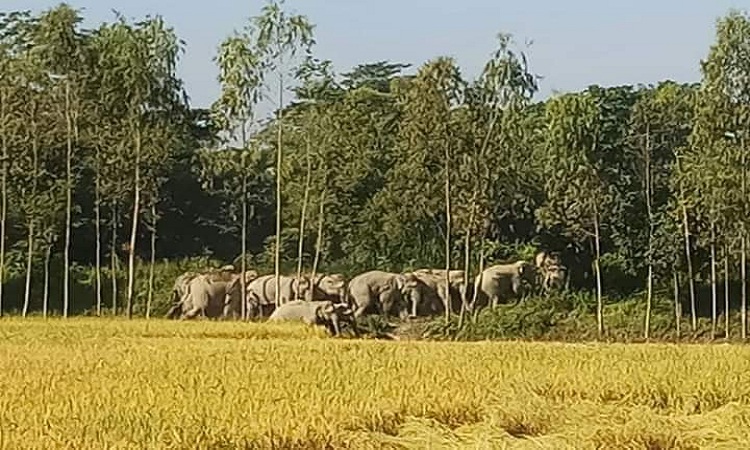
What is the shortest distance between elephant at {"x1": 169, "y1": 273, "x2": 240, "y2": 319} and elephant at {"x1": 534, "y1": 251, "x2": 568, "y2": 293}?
7.83 m

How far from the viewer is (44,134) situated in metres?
28.8

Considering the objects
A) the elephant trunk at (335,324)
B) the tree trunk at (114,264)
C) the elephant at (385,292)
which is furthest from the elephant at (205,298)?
the elephant trunk at (335,324)

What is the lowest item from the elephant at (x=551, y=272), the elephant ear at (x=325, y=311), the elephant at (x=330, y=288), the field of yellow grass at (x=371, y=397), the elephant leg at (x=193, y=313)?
the field of yellow grass at (x=371, y=397)

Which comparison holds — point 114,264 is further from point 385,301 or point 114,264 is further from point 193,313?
point 385,301

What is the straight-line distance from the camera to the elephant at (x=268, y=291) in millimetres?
31734

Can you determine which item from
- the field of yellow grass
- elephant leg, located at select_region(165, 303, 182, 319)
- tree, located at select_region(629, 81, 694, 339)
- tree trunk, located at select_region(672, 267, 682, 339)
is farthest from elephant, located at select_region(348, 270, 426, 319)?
the field of yellow grass

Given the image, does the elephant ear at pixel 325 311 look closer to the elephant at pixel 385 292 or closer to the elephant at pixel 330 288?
the elephant at pixel 330 288

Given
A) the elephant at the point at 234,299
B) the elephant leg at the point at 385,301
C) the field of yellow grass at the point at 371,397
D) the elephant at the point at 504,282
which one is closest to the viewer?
the field of yellow grass at the point at 371,397

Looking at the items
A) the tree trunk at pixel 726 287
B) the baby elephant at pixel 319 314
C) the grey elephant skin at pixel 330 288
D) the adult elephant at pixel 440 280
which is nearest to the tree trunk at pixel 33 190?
the baby elephant at pixel 319 314

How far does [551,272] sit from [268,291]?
7.25 meters

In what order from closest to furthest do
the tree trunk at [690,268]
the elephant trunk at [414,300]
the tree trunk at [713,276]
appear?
the tree trunk at [713,276] → the tree trunk at [690,268] → the elephant trunk at [414,300]

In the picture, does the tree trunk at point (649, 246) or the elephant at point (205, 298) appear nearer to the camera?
the tree trunk at point (649, 246)

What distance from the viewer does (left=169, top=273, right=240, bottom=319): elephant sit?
3133 centimetres

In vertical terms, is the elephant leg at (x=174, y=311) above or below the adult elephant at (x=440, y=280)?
below
